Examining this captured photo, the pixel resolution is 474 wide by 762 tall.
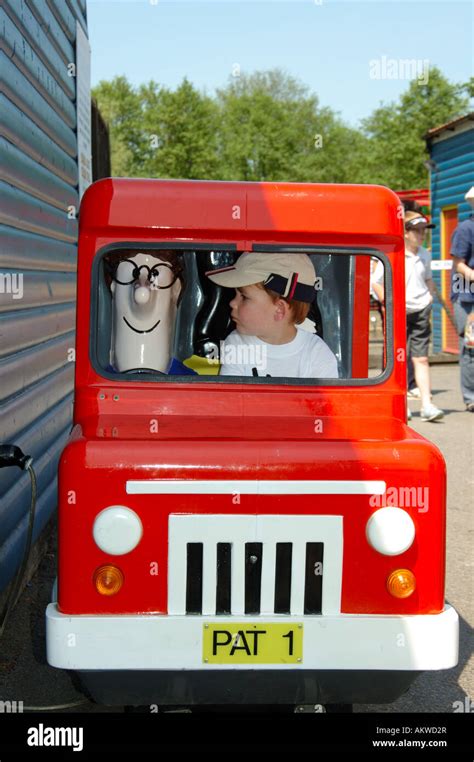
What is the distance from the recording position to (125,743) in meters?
3.74

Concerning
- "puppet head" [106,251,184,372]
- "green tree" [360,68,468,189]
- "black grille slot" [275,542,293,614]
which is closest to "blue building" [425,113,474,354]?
"puppet head" [106,251,184,372]

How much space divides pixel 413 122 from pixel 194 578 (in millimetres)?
51227

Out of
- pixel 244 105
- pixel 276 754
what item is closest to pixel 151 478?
pixel 276 754

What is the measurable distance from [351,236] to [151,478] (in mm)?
1408

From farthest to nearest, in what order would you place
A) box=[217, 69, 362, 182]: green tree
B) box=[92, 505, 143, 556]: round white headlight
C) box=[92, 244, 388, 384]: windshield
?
1. box=[217, 69, 362, 182]: green tree
2. box=[92, 244, 388, 384]: windshield
3. box=[92, 505, 143, 556]: round white headlight

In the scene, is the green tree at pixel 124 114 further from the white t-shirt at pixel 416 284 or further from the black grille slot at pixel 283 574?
the black grille slot at pixel 283 574

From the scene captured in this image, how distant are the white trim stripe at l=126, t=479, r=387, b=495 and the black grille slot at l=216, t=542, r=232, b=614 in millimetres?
191

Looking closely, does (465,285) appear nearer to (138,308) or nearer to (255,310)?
(255,310)

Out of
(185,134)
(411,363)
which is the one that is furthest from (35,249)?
(185,134)

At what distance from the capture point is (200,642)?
3.31 m

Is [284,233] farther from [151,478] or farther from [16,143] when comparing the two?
[16,143]

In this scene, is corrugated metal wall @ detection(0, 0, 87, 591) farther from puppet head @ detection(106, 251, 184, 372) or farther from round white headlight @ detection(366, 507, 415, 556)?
round white headlight @ detection(366, 507, 415, 556)

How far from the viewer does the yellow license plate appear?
3307 millimetres

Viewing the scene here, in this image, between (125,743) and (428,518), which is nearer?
(428,518)
